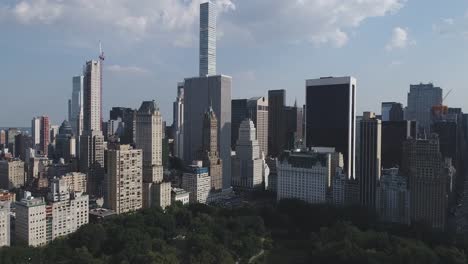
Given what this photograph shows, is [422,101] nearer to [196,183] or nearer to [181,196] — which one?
[196,183]

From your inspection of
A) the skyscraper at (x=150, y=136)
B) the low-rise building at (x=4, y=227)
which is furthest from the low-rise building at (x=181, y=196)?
the low-rise building at (x=4, y=227)

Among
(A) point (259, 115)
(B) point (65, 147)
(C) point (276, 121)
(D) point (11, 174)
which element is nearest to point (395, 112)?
Result: (C) point (276, 121)

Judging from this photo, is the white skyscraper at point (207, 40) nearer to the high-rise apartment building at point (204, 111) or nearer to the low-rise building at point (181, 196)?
the high-rise apartment building at point (204, 111)

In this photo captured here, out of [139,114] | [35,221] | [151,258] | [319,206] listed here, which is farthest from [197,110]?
[151,258]

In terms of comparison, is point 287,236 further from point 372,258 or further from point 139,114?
point 139,114

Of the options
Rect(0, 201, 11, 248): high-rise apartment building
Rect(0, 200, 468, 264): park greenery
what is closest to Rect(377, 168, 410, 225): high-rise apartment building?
Rect(0, 200, 468, 264): park greenery
